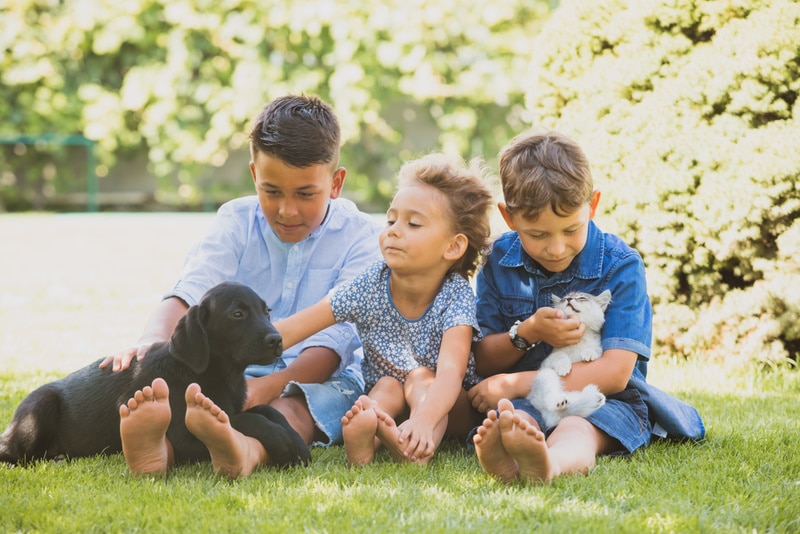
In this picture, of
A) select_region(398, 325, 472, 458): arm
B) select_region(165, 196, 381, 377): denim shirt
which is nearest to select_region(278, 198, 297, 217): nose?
select_region(165, 196, 381, 377): denim shirt

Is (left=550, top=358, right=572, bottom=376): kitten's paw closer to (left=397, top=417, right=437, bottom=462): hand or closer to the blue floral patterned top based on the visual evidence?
the blue floral patterned top

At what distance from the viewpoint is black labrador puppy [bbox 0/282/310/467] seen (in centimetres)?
305

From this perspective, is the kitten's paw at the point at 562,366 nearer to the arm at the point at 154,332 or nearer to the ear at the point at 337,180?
the ear at the point at 337,180

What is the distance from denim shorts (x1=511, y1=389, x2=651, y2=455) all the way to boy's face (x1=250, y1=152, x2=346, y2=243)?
1267mm

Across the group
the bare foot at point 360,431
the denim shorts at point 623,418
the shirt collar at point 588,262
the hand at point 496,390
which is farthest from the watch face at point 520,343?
the bare foot at point 360,431

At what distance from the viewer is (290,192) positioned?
3.73m

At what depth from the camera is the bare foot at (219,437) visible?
2736 millimetres

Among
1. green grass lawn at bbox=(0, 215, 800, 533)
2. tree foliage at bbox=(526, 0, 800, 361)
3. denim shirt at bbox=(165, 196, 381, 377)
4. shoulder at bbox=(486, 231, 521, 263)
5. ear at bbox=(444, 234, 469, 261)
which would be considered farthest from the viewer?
tree foliage at bbox=(526, 0, 800, 361)

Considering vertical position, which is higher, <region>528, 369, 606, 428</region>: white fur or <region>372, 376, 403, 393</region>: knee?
<region>528, 369, 606, 428</region>: white fur

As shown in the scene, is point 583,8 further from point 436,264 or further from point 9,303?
point 9,303

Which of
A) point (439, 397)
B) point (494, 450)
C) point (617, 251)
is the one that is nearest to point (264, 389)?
point (439, 397)

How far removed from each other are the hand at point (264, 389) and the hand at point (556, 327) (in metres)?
1.13

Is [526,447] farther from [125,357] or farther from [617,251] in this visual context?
[125,357]

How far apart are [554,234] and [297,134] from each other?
1.22m
